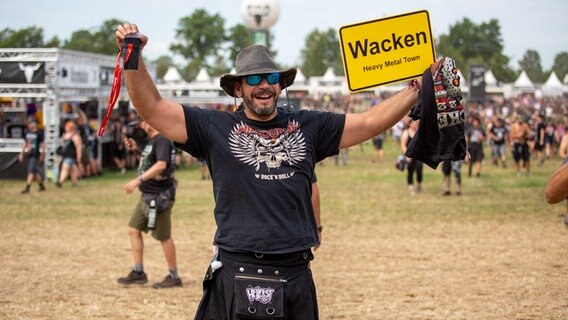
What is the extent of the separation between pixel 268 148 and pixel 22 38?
42.4 m

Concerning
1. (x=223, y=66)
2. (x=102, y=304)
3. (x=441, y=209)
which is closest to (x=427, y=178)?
(x=441, y=209)

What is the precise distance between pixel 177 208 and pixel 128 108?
12765 millimetres

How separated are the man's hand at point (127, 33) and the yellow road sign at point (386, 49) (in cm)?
109

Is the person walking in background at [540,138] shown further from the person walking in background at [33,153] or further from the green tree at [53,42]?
the green tree at [53,42]

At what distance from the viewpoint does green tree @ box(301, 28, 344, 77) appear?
384 ft

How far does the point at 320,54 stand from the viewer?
119m

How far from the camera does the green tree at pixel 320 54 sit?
117062 mm

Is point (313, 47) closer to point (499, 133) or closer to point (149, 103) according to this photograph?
point (499, 133)


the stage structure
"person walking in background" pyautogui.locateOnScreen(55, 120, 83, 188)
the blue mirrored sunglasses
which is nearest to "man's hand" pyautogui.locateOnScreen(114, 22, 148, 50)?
the blue mirrored sunglasses

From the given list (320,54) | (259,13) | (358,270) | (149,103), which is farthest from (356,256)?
(320,54)

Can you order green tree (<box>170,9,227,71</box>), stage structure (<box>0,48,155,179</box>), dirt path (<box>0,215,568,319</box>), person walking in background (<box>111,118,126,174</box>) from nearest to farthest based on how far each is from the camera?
dirt path (<box>0,215,568,319</box>)
stage structure (<box>0,48,155,179</box>)
person walking in background (<box>111,118,126,174</box>)
green tree (<box>170,9,227,71</box>)

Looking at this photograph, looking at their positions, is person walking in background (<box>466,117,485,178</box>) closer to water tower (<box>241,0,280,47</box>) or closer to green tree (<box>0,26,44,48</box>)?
water tower (<box>241,0,280,47</box>)

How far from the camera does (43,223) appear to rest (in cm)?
1520

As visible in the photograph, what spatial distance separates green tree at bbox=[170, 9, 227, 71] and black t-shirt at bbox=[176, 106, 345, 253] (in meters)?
124
